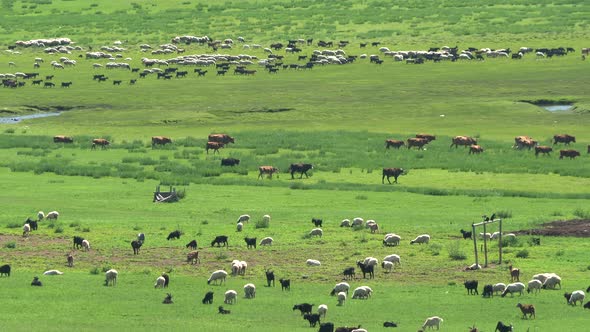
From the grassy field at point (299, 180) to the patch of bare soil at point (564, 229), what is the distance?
0.57 metres

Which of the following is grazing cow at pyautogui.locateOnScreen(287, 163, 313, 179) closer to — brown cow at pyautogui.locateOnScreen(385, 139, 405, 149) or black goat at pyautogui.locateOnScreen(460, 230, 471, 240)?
brown cow at pyautogui.locateOnScreen(385, 139, 405, 149)

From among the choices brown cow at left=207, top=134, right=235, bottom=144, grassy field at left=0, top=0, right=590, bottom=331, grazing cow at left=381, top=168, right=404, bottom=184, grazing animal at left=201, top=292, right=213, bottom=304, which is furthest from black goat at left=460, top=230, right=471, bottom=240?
brown cow at left=207, top=134, right=235, bottom=144

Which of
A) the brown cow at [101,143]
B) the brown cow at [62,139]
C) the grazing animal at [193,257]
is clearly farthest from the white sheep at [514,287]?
the brown cow at [62,139]

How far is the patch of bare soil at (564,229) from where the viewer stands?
43.0m

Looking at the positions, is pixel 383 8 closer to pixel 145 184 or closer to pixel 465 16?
pixel 465 16

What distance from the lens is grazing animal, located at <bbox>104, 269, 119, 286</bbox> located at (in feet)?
115

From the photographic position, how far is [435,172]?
5838cm

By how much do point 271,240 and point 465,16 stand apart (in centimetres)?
9155

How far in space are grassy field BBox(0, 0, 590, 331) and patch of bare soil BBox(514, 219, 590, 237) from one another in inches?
Result: 22.3

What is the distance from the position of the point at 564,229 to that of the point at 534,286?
10.2 m

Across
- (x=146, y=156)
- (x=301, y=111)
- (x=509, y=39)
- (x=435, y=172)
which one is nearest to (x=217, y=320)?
(x=435, y=172)

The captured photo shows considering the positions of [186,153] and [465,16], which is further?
[465,16]

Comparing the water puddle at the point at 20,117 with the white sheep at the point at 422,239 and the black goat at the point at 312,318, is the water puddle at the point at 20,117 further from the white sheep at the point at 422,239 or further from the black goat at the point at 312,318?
the black goat at the point at 312,318

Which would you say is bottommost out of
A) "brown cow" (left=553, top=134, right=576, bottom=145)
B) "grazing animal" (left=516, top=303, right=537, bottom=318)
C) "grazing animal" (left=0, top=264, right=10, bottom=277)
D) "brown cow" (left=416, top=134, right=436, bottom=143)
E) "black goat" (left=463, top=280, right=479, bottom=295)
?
"brown cow" (left=416, top=134, right=436, bottom=143)
